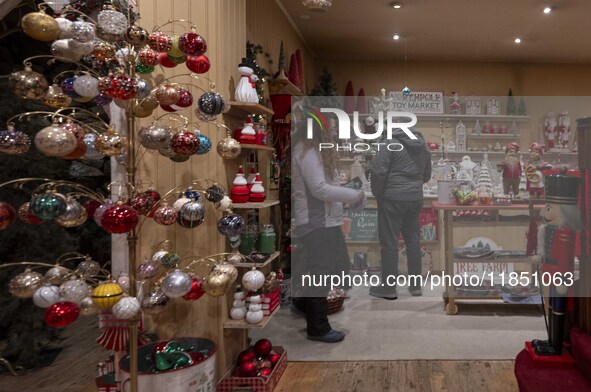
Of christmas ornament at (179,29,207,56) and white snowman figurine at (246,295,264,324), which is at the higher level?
christmas ornament at (179,29,207,56)

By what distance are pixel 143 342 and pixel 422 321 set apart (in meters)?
2.00

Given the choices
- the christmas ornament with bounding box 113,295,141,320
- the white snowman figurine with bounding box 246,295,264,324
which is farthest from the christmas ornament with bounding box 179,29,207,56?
the white snowman figurine with bounding box 246,295,264,324

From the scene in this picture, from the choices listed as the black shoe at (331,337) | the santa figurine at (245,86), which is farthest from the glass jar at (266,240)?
the black shoe at (331,337)

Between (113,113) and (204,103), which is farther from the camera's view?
(113,113)

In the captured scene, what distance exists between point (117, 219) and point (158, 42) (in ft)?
2.12

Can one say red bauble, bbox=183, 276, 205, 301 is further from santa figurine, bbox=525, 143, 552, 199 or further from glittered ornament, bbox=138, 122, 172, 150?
santa figurine, bbox=525, 143, 552, 199

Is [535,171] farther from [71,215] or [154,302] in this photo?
[71,215]

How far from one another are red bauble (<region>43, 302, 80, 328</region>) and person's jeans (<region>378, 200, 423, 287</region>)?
202cm

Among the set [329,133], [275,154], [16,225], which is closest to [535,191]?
[329,133]

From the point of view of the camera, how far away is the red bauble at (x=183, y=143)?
5.05ft

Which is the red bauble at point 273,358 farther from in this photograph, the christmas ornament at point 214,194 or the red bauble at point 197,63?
the red bauble at point 197,63

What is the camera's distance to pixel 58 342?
278 cm

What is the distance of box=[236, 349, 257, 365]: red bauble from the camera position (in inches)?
96.8

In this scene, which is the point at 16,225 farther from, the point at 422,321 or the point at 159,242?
the point at 422,321
